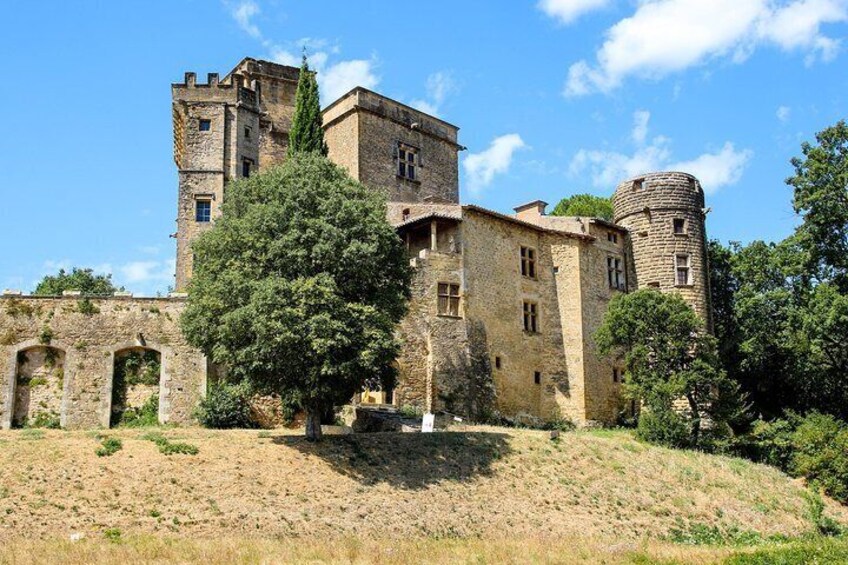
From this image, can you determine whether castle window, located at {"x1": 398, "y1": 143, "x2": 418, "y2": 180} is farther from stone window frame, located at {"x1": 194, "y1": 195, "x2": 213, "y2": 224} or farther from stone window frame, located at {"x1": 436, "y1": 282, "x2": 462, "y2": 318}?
stone window frame, located at {"x1": 436, "y1": 282, "x2": 462, "y2": 318}

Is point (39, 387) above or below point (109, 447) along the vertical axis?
above

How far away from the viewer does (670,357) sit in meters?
37.2

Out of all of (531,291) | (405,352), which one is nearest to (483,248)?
(531,291)

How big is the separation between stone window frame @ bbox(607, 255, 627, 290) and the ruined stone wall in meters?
20.4

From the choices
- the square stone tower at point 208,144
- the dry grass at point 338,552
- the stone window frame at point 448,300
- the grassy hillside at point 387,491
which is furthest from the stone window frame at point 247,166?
the dry grass at point 338,552

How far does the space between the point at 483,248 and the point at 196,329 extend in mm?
15298

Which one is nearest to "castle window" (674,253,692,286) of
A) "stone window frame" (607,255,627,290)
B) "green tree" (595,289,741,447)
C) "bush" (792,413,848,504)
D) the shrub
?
"stone window frame" (607,255,627,290)

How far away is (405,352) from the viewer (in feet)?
122

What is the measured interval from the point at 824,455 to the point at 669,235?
13.5 meters

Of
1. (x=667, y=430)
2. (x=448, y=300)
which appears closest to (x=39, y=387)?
(x=448, y=300)

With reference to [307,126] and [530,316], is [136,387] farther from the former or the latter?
[530,316]

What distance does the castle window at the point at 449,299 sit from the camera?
3862 centimetres

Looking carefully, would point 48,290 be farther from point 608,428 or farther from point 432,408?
point 608,428

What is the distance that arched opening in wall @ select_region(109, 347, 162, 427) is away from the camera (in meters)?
33.8
